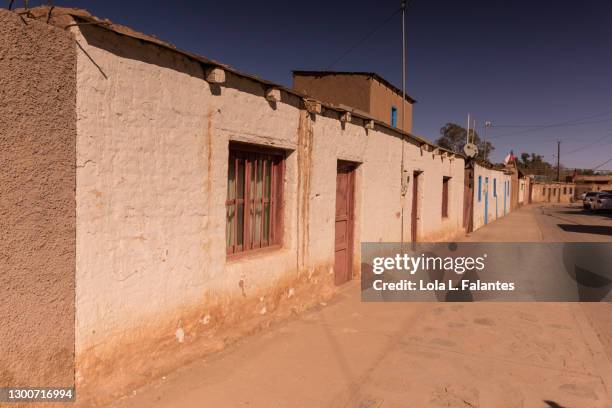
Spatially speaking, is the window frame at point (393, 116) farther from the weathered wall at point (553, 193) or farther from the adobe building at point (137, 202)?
the weathered wall at point (553, 193)

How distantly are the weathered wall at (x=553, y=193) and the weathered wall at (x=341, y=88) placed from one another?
42.7 m

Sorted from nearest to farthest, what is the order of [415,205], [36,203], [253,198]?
[36,203] → [253,198] → [415,205]

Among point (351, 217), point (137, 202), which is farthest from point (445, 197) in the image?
point (137, 202)

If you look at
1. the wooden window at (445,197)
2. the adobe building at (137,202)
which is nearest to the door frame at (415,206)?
the wooden window at (445,197)

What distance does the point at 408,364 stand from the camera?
168 inches

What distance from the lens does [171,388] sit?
364 centimetres

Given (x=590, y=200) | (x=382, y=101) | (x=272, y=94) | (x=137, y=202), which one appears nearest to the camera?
(x=137, y=202)

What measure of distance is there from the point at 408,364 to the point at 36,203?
3267 millimetres

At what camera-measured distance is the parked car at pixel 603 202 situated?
31.2 metres

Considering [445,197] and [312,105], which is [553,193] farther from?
[312,105]

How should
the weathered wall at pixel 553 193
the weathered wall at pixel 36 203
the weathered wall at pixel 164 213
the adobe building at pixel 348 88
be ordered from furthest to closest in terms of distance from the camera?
the weathered wall at pixel 553 193 < the adobe building at pixel 348 88 < the weathered wall at pixel 164 213 < the weathered wall at pixel 36 203

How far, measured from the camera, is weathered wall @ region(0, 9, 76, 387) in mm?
2725

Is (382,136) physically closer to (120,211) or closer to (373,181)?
(373,181)

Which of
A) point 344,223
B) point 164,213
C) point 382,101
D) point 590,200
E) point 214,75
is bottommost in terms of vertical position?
point 344,223
